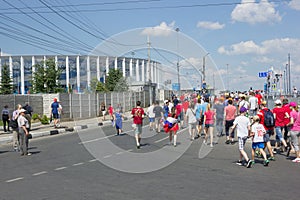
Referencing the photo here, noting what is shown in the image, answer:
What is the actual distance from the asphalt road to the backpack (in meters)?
1.17

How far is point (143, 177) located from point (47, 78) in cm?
3568

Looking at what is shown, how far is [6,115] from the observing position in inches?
882

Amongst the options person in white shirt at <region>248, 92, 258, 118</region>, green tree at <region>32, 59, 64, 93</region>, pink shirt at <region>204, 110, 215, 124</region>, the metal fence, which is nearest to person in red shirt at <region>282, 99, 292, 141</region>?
pink shirt at <region>204, 110, 215, 124</region>

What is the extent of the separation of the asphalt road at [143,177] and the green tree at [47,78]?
29.7 meters

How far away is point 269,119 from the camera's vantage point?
12.1m

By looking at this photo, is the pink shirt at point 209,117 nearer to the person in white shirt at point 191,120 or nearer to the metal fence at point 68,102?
the person in white shirt at point 191,120

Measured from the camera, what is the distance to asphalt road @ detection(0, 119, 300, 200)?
7.34 metres

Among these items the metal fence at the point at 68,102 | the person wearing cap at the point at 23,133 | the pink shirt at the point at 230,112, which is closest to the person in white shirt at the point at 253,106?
the pink shirt at the point at 230,112

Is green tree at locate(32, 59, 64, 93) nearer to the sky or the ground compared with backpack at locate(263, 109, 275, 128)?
nearer to the sky

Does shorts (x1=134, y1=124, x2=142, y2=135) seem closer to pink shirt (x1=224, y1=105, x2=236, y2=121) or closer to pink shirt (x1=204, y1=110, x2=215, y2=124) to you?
pink shirt (x1=204, y1=110, x2=215, y2=124)

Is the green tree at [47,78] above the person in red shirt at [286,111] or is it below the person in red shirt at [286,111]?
above

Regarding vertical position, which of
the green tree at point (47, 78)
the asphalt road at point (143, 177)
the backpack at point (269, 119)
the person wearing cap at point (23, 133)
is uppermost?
the green tree at point (47, 78)

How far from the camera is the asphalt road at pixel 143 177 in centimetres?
734

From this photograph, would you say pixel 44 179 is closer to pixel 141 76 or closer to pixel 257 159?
pixel 257 159
